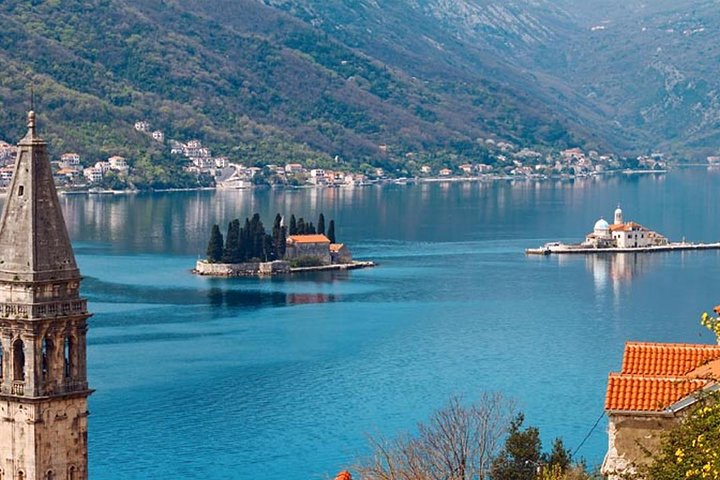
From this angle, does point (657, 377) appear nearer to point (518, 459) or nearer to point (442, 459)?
point (442, 459)

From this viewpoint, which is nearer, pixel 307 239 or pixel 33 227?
pixel 33 227

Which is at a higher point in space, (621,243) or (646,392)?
(646,392)

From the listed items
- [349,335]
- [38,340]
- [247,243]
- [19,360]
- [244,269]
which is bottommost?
[349,335]

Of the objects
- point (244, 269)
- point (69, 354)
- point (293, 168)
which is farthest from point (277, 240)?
point (293, 168)

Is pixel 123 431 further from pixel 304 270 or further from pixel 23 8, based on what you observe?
pixel 23 8

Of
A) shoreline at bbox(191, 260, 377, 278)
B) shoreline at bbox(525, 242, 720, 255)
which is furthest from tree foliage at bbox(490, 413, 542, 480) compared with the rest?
shoreline at bbox(525, 242, 720, 255)

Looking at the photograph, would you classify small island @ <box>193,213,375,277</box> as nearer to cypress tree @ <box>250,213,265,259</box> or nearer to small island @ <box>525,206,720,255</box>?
cypress tree @ <box>250,213,265,259</box>
